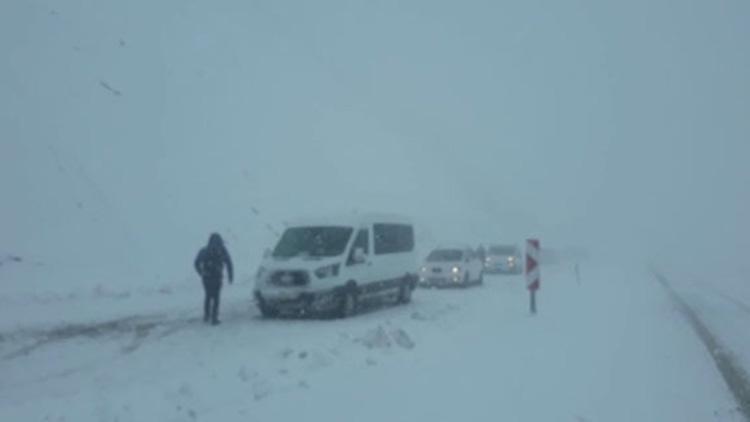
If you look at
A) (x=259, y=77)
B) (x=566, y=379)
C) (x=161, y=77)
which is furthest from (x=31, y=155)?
(x=259, y=77)

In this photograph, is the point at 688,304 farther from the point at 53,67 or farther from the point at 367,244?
the point at 53,67

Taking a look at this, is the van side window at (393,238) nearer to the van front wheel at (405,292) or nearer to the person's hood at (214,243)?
the van front wheel at (405,292)

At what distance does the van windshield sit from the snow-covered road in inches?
72.3

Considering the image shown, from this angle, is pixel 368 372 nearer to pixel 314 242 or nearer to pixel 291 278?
pixel 291 278

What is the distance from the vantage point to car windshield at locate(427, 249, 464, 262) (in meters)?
32.2

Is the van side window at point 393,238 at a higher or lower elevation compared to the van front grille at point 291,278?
higher

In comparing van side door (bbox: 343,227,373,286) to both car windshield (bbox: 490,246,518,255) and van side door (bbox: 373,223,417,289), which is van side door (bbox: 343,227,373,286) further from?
car windshield (bbox: 490,246,518,255)

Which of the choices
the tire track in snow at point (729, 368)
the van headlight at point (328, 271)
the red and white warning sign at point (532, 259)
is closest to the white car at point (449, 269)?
the red and white warning sign at point (532, 259)

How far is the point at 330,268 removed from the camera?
19.4 metres

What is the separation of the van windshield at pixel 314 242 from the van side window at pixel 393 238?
5.25 feet

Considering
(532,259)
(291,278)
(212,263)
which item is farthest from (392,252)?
(212,263)

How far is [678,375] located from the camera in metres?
12.4

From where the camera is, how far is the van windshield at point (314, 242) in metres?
20.2

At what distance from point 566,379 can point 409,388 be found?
2403 millimetres
